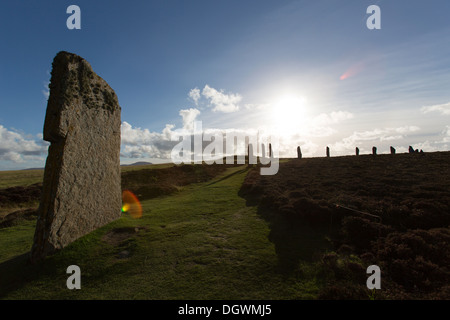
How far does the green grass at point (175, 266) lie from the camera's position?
19.9ft

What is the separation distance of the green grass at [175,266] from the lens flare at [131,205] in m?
2.82

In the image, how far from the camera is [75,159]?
30.2 feet

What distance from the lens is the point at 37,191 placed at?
22.0 meters

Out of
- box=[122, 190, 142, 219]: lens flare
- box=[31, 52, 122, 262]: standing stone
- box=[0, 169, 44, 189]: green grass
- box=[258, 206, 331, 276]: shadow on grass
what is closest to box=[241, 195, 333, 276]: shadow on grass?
box=[258, 206, 331, 276]: shadow on grass

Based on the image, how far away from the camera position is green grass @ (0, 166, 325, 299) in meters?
6.06

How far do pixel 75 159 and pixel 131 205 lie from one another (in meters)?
8.86

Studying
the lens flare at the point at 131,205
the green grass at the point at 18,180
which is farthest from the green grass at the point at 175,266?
the green grass at the point at 18,180

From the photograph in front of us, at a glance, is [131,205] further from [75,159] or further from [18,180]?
[18,180]

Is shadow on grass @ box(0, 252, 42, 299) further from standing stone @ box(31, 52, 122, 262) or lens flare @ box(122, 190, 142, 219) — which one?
lens flare @ box(122, 190, 142, 219)

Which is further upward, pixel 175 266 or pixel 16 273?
pixel 175 266

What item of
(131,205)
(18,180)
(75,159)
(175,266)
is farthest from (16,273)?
(18,180)

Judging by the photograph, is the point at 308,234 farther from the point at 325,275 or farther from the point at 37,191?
the point at 37,191

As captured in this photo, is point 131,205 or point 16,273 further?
point 131,205
